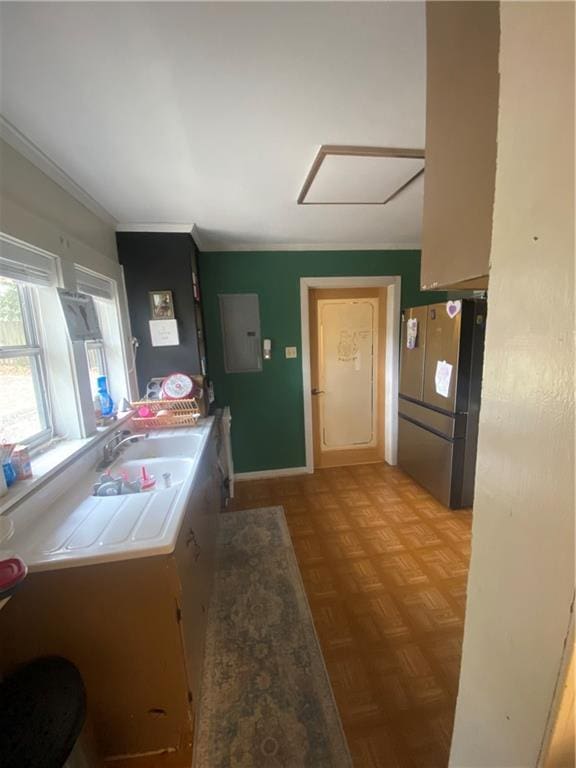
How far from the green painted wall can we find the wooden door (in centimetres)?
24

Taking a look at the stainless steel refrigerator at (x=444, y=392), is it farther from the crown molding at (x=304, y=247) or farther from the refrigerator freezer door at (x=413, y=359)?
the crown molding at (x=304, y=247)

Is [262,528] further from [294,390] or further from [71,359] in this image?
[71,359]

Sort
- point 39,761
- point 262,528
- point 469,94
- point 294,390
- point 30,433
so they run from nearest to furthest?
point 469,94 < point 39,761 < point 30,433 < point 262,528 < point 294,390

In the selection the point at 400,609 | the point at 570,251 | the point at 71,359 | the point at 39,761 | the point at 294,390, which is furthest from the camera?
the point at 294,390

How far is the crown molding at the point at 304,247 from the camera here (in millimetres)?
2900

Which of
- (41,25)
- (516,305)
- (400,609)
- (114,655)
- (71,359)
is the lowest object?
(400,609)

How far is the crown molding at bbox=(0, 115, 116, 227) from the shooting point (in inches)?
46.3

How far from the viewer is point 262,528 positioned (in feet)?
8.02

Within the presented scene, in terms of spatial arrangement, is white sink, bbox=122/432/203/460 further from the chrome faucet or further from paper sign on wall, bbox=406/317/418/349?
paper sign on wall, bbox=406/317/418/349

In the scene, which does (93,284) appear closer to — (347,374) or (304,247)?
(304,247)

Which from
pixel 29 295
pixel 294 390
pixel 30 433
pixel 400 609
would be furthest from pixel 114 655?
pixel 294 390

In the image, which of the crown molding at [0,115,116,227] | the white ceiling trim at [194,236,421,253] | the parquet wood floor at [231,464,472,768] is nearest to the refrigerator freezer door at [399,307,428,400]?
the white ceiling trim at [194,236,421,253]

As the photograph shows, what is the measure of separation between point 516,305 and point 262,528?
242 cm

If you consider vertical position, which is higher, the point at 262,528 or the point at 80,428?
the point at 80,428
